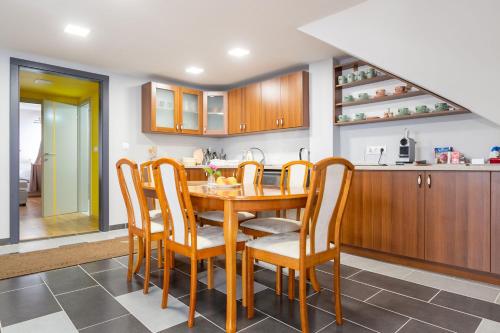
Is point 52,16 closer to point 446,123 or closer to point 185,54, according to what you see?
point 185,54

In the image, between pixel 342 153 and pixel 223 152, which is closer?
pixel 342 153

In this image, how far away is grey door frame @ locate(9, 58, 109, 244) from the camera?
371 cm

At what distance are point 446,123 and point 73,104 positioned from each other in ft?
20.2

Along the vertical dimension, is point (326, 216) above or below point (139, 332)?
above

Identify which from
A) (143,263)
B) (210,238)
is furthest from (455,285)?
(143,263)

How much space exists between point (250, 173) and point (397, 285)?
5.41ft

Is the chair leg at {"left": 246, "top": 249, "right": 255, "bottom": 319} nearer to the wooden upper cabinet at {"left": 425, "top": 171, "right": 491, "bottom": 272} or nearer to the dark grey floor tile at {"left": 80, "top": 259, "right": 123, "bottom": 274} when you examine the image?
the dark grey floor tile at {"left": 80, "top": 259, "right": 123, "bottom": 274}

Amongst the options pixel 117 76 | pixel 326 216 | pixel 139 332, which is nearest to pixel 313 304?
pixel 326 216

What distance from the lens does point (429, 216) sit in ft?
8.90

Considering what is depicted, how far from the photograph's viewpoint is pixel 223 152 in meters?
5.80

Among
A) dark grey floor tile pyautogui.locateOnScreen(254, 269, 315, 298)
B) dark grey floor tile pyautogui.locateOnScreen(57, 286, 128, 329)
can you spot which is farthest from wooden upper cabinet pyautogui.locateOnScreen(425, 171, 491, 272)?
dark grey floor tile pyautogui.locateOnScreen(57, 286, 128, 329)

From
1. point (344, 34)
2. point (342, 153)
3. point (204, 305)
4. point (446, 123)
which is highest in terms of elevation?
point (344, 34)

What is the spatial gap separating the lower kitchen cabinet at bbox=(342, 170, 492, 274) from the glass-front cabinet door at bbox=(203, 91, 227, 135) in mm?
2678

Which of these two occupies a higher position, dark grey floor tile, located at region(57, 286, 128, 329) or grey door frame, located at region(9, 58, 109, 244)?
grey door frame, located at region(9, 58, 109, 244)
